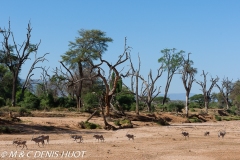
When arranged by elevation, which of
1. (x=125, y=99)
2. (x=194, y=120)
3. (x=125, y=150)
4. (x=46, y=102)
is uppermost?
(x=125, y=99)

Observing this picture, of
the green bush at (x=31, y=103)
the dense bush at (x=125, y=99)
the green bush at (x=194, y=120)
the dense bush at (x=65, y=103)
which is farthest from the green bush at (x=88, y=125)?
the dense bush at (x=125, y=99)

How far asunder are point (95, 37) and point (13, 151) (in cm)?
3749

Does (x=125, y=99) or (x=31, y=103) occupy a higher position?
(x=125, y=99)

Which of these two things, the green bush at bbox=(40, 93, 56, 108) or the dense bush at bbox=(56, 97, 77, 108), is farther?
the dense bush at bbox=(56, 97, 77, 108)

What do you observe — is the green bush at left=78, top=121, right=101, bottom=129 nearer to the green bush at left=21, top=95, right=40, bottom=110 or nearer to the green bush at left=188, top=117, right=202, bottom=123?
the green bush at left=21, top=95, right=40, bottom=110

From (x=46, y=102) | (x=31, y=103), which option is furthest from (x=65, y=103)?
(x=31, y=103)

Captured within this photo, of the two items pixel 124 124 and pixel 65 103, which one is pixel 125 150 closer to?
pixel 124 124

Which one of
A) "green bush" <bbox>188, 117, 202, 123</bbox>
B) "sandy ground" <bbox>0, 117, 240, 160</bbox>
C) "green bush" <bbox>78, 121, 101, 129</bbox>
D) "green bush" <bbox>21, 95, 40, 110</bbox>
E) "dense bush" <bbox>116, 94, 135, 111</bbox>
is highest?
"dense bush" <bbox>116, 94, 135, 111</bbox>

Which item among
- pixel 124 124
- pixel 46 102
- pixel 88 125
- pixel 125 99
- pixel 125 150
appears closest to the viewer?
pixel 125 150

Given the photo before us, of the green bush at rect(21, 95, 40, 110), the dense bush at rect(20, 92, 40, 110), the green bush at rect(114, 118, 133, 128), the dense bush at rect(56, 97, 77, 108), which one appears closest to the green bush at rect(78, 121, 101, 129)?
the green bush at rect(114, 118, 133, 128)

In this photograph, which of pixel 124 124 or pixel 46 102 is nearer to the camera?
pixel 124 124

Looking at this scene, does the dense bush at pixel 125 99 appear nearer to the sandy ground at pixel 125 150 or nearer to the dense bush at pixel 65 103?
the dense bush at pixel 65 103

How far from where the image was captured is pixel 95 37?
2078 inches

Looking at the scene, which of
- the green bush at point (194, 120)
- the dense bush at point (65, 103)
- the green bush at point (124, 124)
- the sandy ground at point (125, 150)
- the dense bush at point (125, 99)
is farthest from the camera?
the dense bush at point (125, 99)
